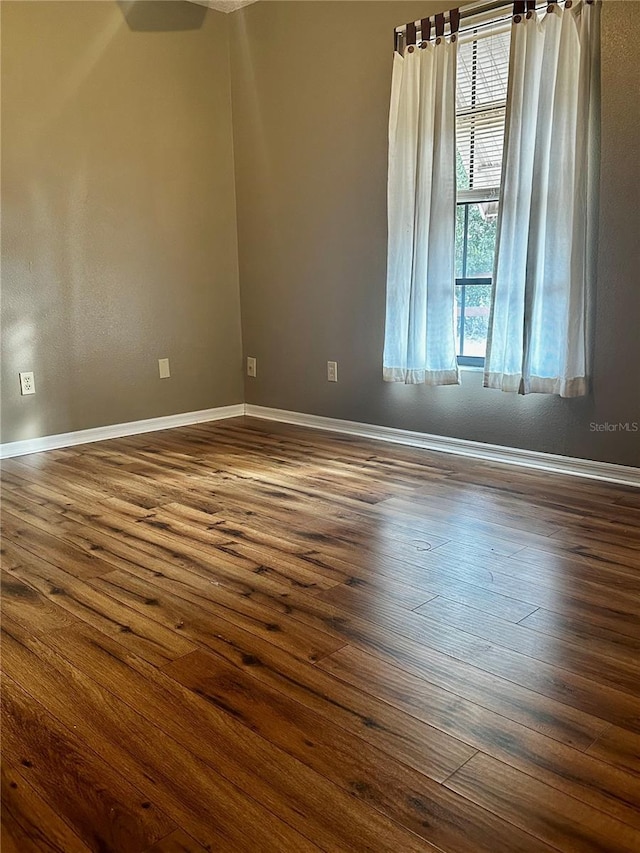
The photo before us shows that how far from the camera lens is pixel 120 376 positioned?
418 centimetres

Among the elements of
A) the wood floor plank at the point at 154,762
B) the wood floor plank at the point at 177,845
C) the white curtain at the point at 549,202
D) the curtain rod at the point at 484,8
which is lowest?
the wood floor plank at the point at 177,845

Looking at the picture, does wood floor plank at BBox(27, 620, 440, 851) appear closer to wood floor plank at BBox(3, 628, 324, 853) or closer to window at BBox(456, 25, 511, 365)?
wood floor plank at BBox(3, 628, 324, 853)

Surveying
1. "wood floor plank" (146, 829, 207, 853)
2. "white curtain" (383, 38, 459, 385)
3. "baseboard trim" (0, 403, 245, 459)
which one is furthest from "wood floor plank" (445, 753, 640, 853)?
"baseboard trim" (0, 403, 245, 459)

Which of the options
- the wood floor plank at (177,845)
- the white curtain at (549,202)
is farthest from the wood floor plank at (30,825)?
the white curtain at (549,202)

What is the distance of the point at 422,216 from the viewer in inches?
135

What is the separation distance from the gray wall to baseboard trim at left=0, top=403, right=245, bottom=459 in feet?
0.90

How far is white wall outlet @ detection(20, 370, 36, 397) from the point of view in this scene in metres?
3.78

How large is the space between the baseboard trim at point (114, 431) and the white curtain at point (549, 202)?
7.02 ft

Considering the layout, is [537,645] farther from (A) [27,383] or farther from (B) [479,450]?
(A) [27,383]

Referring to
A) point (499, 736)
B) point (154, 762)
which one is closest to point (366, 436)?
point (499, 736)

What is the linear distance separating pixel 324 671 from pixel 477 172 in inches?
104

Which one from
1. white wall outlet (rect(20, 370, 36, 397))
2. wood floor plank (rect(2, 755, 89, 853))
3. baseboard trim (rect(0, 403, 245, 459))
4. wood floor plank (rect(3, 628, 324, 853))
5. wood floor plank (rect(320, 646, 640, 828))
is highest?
white wall outlet (rect(20, 370, 36, 397))

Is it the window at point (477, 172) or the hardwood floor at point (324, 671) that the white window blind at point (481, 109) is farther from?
the hardwood floor at point (324, 671)

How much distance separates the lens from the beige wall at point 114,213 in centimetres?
368
